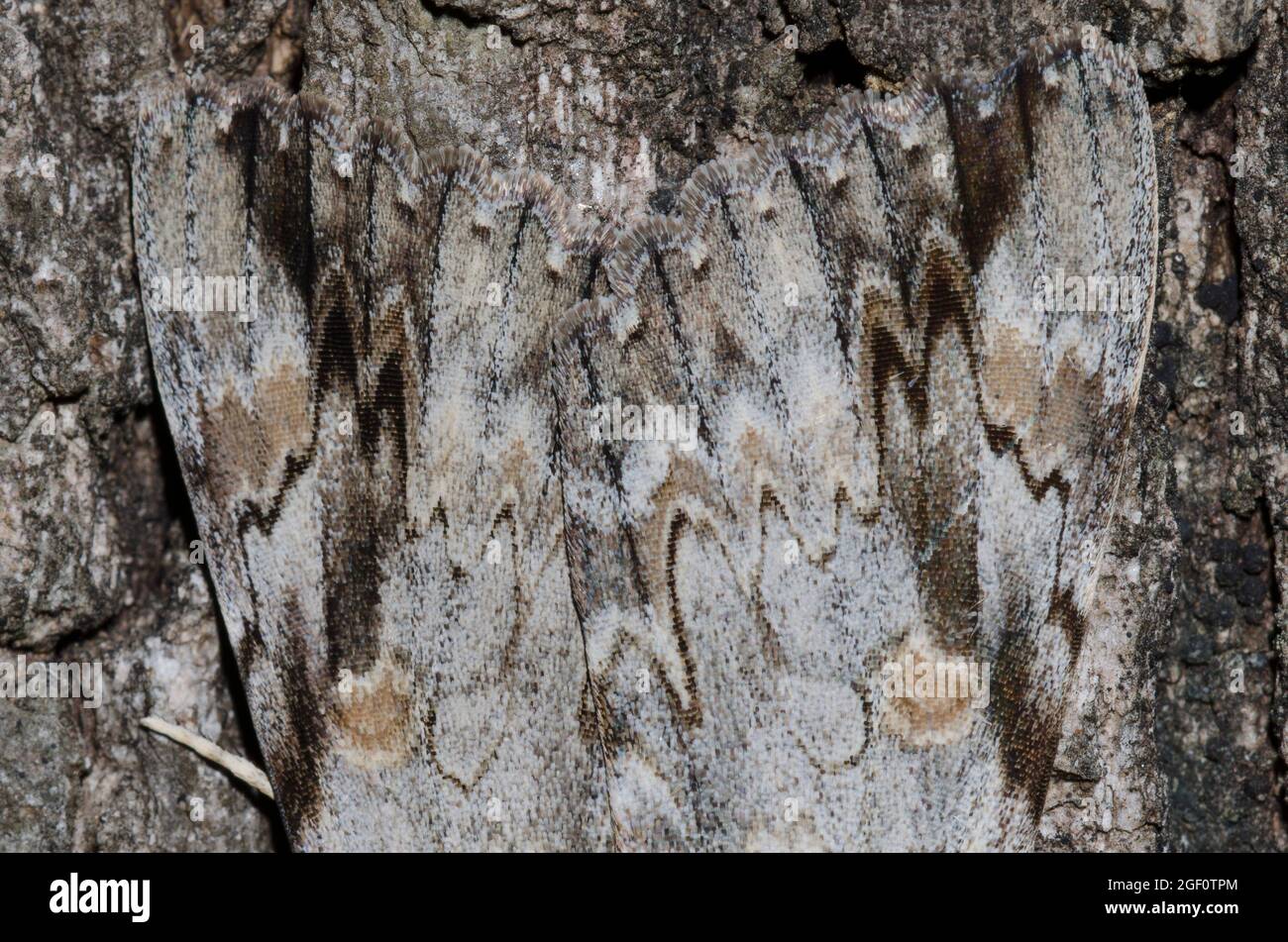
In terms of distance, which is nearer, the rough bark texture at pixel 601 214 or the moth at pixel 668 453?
the moth at pixel 668 453

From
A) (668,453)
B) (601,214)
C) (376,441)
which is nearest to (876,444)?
(668,453)

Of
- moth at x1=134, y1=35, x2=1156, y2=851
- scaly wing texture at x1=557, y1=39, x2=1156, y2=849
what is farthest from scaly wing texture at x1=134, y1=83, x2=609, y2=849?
scaly wing texture at x1=557, y1=39, x2=1156, y2=849

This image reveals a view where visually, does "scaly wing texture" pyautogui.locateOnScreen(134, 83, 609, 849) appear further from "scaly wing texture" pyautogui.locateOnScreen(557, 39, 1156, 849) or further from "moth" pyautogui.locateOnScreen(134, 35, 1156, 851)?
"scaly wing texture" pyautogui.locateOnScreen(557, 39, 1156, 849)

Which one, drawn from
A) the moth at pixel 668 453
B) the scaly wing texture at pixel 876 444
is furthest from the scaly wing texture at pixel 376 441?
the scaly wing texture at pixel 876 444

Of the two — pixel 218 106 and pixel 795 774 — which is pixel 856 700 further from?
pixel 218 106

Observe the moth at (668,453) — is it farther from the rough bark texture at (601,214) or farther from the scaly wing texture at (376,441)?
the rough bark texture at (601,214)

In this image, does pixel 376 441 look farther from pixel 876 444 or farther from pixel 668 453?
pixel 876 444
